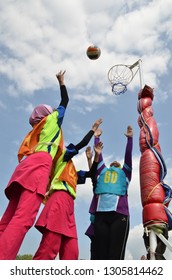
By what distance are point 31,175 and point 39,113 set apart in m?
1.12

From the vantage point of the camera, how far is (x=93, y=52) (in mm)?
7082

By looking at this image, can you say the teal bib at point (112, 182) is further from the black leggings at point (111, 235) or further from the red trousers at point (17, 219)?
the red trousers at point (17, 219)

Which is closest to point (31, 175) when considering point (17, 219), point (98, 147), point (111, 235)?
point (17, 219)

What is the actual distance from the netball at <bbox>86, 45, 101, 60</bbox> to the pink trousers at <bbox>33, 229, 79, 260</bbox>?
165 inches

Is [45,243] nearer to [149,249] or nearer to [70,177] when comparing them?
[70,177]

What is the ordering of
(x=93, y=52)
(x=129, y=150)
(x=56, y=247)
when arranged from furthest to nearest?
(x=93, y=52), (x=129, y=150), (x=56, y=247)

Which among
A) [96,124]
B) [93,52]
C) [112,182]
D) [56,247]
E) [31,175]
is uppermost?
[93,52]

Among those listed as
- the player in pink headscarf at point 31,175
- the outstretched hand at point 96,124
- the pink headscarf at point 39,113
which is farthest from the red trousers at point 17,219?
the outstretched hand at point 96,124

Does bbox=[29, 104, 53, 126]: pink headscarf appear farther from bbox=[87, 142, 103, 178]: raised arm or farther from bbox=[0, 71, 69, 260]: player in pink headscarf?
bbox=[87, 142, 103, 178]: raised arm

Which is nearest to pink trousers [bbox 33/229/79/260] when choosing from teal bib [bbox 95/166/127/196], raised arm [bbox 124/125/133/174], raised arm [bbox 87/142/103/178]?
raised arm [bbox 87/142/103/178]

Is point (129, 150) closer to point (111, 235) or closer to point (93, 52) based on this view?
point (111, 235)

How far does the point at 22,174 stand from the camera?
149 inches

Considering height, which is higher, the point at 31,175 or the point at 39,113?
the point at 39,113

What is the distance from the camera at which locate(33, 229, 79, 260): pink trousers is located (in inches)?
147
